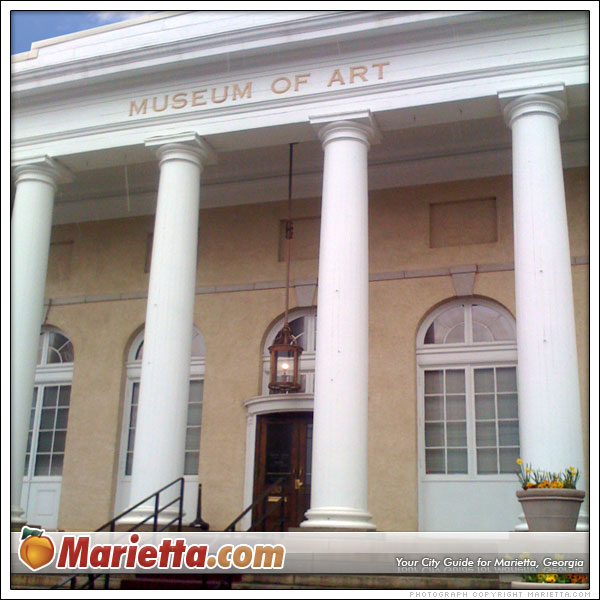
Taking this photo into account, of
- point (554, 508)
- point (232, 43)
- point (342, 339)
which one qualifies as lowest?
point (554, 508)

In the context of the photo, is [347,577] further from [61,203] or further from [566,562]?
[61,203]

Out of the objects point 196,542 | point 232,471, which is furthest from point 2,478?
point 232,471

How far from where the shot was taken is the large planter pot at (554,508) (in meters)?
8.49

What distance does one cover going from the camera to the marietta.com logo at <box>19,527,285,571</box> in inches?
362

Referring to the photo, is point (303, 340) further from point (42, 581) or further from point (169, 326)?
point (42, 581)

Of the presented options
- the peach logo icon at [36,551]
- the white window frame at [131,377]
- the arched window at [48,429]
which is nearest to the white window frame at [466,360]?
the white window frame at [131,377]

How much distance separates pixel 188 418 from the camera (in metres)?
14.9

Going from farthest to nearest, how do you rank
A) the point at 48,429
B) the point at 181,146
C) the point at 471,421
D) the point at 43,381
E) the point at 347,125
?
the point at 43,381, the point at 48,429, the point at 471,421, the point at 181,146, the point at 347,125

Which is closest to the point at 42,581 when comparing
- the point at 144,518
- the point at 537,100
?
the point at 144,518

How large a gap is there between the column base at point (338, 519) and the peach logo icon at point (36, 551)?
117 inches

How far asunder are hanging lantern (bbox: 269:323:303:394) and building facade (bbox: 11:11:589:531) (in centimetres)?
83

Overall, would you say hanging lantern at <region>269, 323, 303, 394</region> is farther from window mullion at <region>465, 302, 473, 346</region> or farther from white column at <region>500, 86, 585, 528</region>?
white column at <region>500, 86, 585, 528</region>

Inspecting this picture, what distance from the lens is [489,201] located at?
14.2 meters

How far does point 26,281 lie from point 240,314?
4.05 m
